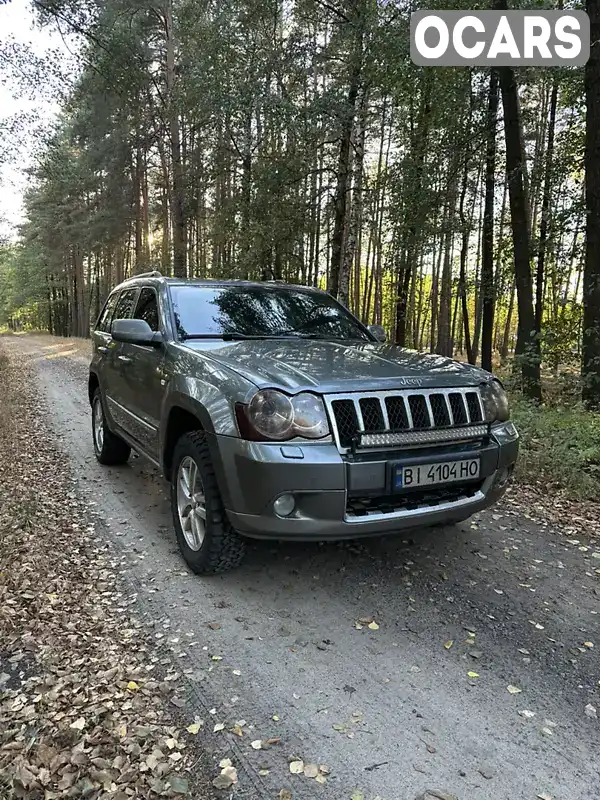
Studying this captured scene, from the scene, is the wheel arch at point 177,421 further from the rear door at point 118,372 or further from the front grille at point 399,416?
the rear door at point 118,372

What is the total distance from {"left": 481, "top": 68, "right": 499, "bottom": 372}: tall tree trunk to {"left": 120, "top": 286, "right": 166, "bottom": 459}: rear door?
9.10 meters

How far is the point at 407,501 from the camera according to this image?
3049mm

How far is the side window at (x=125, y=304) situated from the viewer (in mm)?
5107

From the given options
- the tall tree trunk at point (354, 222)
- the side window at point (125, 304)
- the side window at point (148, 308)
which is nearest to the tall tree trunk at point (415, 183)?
the tall tree trunk at point (354, 222)

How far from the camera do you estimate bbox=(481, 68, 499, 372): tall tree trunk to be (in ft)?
37.7

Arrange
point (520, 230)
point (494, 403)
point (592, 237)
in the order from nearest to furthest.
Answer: point (494, 403) → point (592, 237) → point (520, 230)

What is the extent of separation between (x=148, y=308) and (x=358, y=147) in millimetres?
9872

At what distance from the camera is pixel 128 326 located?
157 inches

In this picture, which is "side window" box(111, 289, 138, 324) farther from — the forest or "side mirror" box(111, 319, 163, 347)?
the forest

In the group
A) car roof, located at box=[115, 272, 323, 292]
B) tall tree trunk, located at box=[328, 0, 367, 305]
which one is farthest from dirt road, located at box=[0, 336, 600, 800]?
tall tree trunk, located at box=[328, 0, 367, 305]

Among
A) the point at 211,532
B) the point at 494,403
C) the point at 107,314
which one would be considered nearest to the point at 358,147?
the point at 107,314

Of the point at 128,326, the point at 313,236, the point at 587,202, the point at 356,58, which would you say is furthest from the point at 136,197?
the point at 128,326

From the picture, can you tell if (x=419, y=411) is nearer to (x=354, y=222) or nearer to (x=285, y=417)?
(x=285, y=417)

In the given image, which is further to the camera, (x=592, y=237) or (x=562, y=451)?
(x=592, y=237)
